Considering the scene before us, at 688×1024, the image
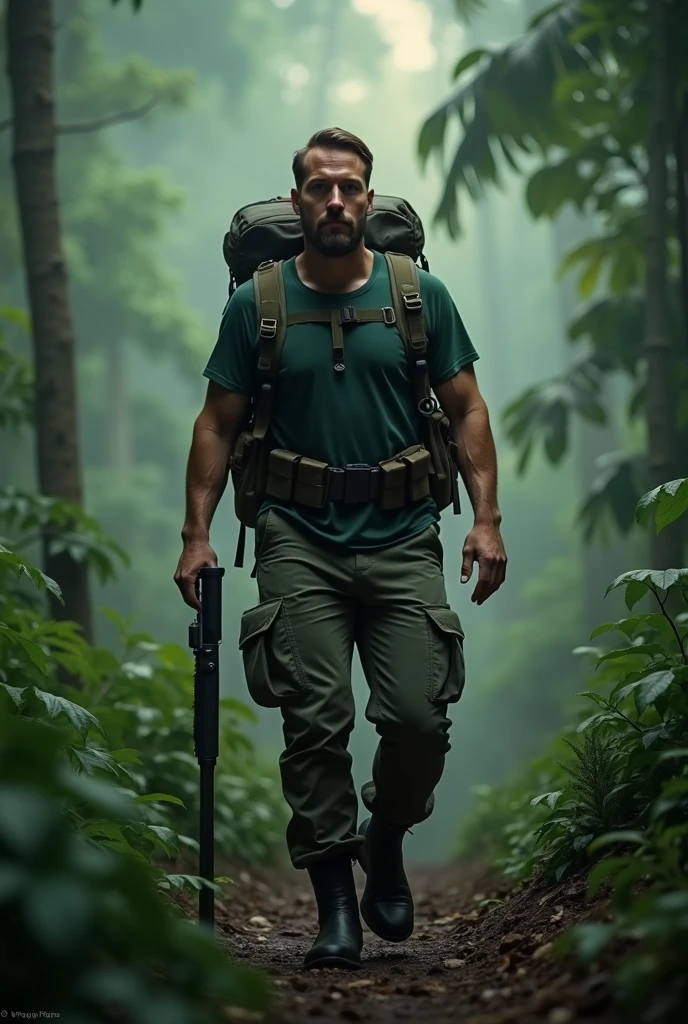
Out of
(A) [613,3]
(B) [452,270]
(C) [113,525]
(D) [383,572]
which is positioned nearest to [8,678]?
(D) [383,572]

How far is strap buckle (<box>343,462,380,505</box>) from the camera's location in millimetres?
3838

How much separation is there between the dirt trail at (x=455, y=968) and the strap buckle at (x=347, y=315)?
1.90 meters

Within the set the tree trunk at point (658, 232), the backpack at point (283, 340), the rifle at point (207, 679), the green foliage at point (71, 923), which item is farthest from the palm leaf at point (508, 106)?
the green foliage at point (71, 923)

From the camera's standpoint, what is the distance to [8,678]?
4.23 m

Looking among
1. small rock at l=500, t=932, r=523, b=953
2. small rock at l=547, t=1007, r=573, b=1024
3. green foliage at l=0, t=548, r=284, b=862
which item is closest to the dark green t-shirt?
green foliage at l=0, t=548, r=284, b=862

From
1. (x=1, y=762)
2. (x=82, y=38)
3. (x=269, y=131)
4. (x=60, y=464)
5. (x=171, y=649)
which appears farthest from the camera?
(x=269, y=131)

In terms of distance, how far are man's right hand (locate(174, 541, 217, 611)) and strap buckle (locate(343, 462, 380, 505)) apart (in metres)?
0.47

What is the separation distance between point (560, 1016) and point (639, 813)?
4.08 ft

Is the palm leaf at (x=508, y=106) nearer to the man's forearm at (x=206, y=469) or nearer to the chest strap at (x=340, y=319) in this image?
the chest strap at (x=340, y=319)

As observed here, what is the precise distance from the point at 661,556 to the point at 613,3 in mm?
3296

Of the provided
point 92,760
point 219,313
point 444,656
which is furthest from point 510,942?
point 219,313

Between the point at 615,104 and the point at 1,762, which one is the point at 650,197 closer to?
the point at 615,104

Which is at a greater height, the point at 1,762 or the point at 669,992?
the point at 1,762

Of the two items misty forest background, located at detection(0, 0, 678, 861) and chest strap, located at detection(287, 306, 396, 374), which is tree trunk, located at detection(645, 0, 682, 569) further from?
chest strap, located at detection(287, 306, 396, 374)
